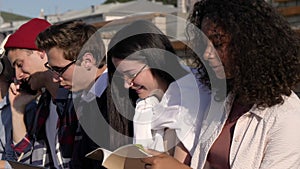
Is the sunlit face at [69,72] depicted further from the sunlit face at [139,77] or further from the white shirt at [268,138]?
the white shirt at [268,138]

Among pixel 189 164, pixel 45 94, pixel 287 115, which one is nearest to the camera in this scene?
pixel 287 115

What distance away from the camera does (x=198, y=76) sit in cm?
246

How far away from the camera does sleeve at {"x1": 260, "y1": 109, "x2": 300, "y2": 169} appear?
209cm

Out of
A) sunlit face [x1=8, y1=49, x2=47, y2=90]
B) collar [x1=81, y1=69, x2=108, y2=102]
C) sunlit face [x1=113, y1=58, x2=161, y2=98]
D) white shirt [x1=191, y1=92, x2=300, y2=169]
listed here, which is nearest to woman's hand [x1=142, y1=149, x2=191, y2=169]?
white shirt [x1=191, y1=92, x2=300, y2=169]

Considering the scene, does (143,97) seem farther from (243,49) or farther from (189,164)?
(243,49)

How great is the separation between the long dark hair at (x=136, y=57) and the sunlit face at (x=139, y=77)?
2 cm

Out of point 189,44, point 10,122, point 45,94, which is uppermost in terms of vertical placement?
point 189,44

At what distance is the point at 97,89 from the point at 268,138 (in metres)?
0.99

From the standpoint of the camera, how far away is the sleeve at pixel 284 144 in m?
2.09

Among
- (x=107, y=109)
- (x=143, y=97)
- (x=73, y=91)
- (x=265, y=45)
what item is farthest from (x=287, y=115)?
(x=73, y=91)

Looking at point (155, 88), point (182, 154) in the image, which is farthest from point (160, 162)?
point (155, 88)

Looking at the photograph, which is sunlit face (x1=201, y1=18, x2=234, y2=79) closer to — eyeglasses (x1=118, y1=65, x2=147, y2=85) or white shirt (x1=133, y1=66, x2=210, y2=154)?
white shirt (x1=133, y1=66, x2=210, y2=154)

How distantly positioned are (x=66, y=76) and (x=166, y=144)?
2.46ft

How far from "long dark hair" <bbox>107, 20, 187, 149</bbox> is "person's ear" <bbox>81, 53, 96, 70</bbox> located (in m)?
0.22
